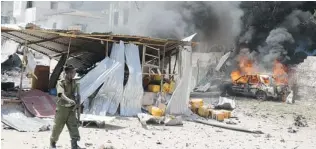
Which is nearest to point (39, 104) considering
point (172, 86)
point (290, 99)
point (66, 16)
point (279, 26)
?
point (172, 86)

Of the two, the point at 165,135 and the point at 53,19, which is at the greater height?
the point at 53,19

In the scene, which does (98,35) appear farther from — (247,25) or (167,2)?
(247,25)

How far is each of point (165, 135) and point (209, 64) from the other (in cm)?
2064

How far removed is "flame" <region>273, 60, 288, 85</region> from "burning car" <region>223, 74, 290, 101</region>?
1093 millimetres

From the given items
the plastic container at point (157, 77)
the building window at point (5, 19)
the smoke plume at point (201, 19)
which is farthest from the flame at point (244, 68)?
the building window at point (5, 19)

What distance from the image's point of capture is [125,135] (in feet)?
29.7

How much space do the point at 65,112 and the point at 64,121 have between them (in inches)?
7.0

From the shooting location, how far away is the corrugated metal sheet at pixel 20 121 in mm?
8953

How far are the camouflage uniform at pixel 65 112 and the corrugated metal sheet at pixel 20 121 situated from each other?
8.34ft

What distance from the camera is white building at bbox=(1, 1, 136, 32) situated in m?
44.1

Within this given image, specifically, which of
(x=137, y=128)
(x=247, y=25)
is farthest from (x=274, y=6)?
(x=137, y=128)

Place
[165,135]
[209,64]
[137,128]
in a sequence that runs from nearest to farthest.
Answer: [165,135]
[137,128]
[209,64]

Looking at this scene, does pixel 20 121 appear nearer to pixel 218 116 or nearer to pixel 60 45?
pixel 60 45

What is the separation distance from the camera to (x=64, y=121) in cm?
661
